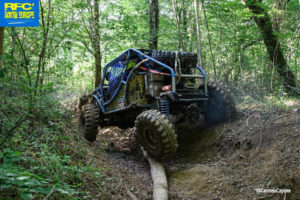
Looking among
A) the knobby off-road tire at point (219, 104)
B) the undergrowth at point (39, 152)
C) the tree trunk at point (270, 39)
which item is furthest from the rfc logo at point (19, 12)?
the tree trunk at point (270, 39)

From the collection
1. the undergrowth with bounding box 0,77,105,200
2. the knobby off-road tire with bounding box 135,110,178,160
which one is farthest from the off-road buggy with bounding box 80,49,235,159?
the undergrowth with bounding box 0,77,105,200

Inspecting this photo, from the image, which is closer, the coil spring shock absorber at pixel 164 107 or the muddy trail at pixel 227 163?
the muddy trail at pixel 227 163

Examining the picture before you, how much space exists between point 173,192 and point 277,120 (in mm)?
2416

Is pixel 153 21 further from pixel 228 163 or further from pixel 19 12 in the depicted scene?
pixel 228 163

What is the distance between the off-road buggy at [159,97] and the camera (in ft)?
13.7

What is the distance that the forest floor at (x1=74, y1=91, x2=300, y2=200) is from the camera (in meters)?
3.20

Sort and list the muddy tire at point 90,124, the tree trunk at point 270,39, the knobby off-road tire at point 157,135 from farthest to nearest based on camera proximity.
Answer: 1. the tree trunk at point 270,39
2. the muddy tire at point 90,124
3. the knobby off-road tire at point 157,135

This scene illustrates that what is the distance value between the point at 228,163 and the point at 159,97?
5.79 ft

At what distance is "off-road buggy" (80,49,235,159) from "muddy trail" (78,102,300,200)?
45 centimetres

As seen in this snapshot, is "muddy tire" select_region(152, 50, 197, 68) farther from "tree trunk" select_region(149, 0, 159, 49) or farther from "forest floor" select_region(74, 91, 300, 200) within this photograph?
"tree trunk" select_region(149, 0, 159, 49)

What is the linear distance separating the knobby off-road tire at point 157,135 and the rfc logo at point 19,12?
2.88 m

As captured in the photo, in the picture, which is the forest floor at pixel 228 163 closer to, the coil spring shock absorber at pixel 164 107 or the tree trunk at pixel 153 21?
the coil spring shock absorber at pixel 164 107

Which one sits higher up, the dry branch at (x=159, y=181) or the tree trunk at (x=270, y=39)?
the tree trunk at (x=270, y=39)

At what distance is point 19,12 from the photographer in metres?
4.52
